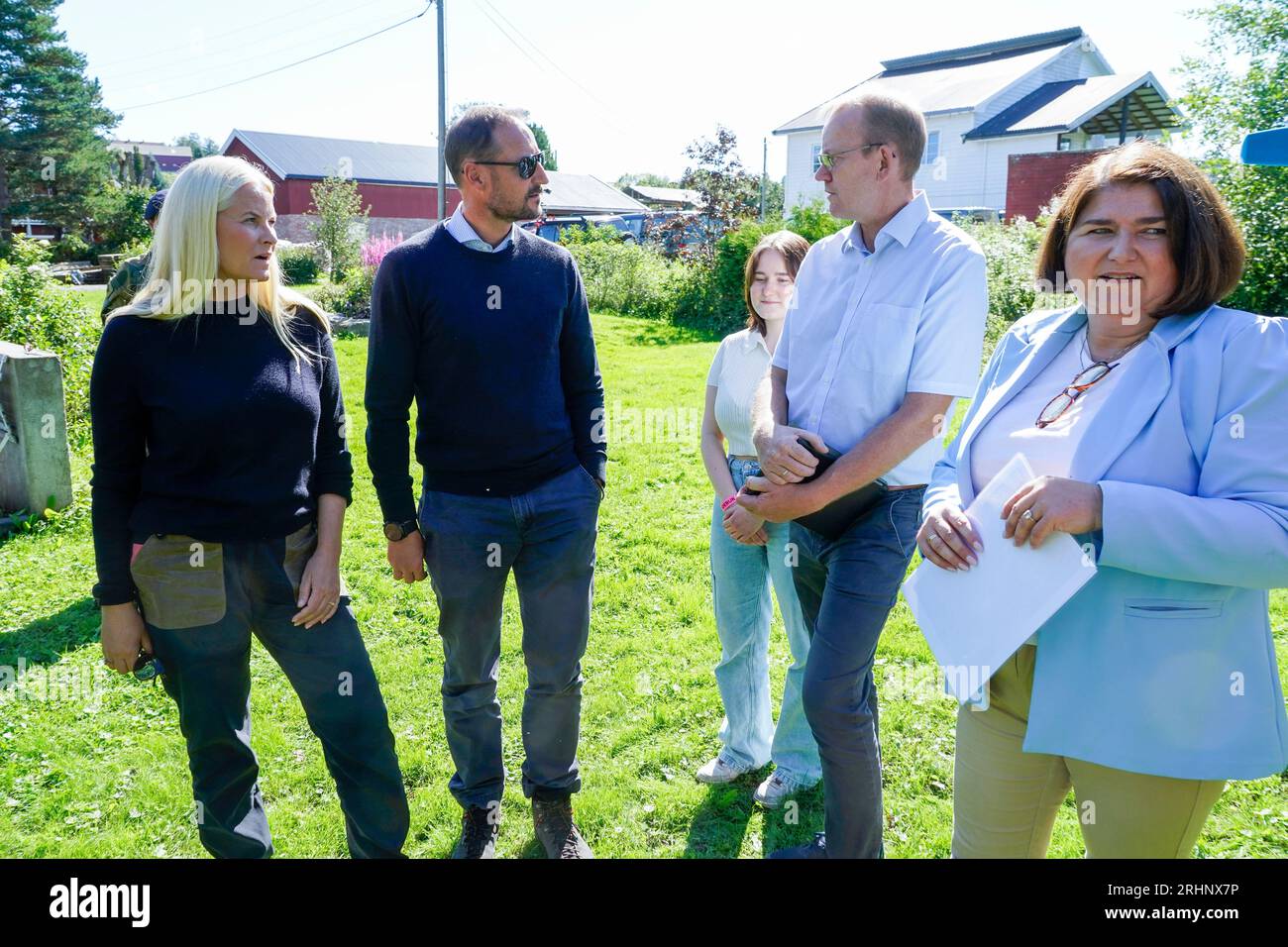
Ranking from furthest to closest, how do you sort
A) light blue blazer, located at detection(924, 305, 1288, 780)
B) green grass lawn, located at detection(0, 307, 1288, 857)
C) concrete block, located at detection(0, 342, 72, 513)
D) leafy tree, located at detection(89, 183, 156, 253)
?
leafy tree, located at detection(89, 183, 156, 253)
concrete block, located at detection(0, 342, 72, 513)
green grass lawn, located at detection(0, 307, 1288, 857)
light blue blazer, located at detection(924, 305, 1288, 780)

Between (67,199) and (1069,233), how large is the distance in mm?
45723

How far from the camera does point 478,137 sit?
10.2 feet

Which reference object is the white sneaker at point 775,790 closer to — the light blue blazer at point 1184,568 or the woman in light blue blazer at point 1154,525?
the woman in light blue blazer at point 1154,525

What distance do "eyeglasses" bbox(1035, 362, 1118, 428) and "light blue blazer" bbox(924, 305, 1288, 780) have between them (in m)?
0.15

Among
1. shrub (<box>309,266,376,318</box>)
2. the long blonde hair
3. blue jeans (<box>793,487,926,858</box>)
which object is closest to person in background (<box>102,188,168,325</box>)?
the long blonde hair

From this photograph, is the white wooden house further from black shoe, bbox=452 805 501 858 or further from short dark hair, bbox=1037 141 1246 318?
black shoe, bbox=452 805 501 858

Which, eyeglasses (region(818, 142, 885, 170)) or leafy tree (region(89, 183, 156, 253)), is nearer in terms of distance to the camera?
eyeglasses (region(818, 142, 885, 170))

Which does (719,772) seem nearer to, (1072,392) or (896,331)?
(896,331)

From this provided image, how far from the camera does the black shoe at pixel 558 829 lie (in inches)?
128

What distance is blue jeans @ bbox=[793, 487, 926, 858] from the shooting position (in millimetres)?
2768

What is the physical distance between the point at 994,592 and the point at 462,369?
1.92 metres

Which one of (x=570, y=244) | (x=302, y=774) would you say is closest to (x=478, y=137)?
→ (x=302, y=774)
